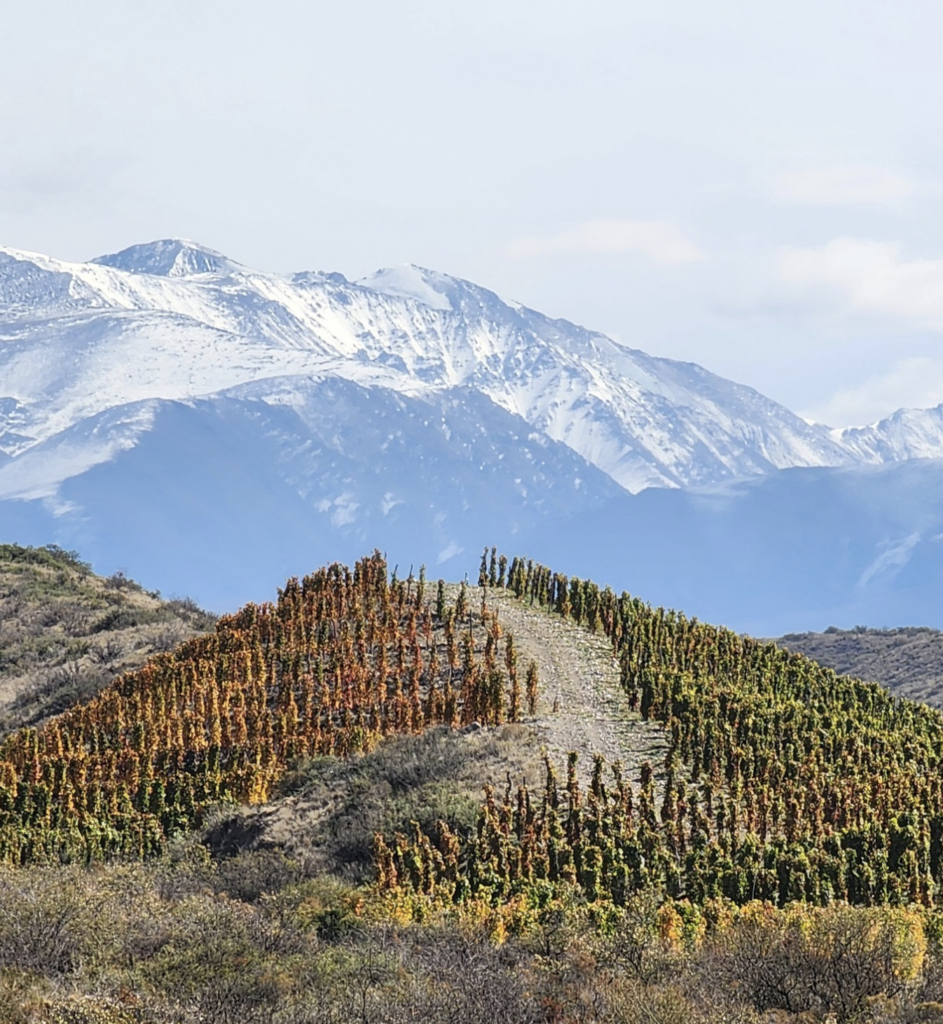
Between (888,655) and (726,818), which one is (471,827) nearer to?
(726,818)

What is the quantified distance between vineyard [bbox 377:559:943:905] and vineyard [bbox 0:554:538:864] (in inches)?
176

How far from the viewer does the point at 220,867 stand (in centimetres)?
2502

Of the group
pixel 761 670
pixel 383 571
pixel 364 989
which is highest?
pixel 383 571

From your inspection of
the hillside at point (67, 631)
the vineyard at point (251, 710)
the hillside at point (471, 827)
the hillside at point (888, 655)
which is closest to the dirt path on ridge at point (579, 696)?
the hillside at point (471, 827)

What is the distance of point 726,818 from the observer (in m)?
27.1

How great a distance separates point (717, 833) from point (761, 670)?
13414 millimetres

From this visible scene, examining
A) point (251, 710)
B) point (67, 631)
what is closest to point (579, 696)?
point (251, 710)

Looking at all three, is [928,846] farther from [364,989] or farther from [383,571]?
[383,571]

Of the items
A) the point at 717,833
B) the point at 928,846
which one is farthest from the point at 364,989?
the point at 928,846

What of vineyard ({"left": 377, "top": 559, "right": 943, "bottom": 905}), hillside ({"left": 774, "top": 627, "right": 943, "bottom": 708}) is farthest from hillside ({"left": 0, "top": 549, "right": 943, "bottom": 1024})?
hillside ({"left": 774, "top": 627, "right": 943, "bottom": 708})

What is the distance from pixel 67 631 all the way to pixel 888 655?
226ft

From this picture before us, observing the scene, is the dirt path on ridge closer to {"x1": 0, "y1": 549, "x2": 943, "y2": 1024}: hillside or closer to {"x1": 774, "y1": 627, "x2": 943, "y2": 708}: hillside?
{"x1": 0, "y1": 549, "x2": 943, "y2": 1024}: hillside

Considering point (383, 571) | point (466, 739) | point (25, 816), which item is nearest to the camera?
point (25, 816)

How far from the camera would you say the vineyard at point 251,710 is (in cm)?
2823
